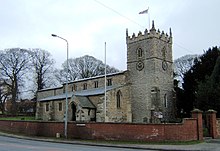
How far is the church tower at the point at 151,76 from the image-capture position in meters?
43.2

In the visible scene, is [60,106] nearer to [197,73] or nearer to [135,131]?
[197,73]

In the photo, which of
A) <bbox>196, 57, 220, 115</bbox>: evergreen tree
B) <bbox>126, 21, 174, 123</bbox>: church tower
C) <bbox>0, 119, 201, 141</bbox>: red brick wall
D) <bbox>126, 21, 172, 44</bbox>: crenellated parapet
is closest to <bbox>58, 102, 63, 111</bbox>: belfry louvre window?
<bbox>126, 21, 174, 123</bbox>: church tower

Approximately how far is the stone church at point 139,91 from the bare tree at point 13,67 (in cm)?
2454

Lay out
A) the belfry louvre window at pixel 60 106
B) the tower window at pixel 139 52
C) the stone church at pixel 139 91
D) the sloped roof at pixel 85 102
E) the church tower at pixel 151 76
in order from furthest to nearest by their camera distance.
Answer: the belfry louvre window at pixel 60 106 < the tower window at pixel 139 52 < the church tower at pixel 151 76 < the sloped roof at pixel 85 102 < the stone church at pixel 139 91

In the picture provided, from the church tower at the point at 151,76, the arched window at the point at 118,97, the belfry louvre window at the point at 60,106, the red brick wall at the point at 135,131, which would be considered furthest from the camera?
the belfry louvre window at the point at 60,106

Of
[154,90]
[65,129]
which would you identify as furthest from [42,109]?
[65,129]

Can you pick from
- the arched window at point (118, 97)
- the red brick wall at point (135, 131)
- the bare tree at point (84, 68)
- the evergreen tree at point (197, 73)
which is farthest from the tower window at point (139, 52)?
the bare tree at point (84, 68)

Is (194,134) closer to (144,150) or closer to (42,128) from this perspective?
(144,150)

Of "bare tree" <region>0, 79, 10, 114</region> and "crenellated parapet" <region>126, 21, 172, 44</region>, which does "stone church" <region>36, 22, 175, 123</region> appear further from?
"bare tree" <region>0, 79, 10, 114</region>

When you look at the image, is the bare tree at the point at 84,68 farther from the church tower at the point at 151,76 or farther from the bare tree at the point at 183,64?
the church tower at the point at 151,76

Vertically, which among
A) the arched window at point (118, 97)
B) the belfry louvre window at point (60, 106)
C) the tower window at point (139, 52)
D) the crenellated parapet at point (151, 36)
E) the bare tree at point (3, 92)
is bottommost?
the belfry louvre window at point (60, 106)

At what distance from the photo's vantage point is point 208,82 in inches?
1348

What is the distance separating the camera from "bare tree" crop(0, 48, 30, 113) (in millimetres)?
63906

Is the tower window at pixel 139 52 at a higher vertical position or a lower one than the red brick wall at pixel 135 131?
higher
